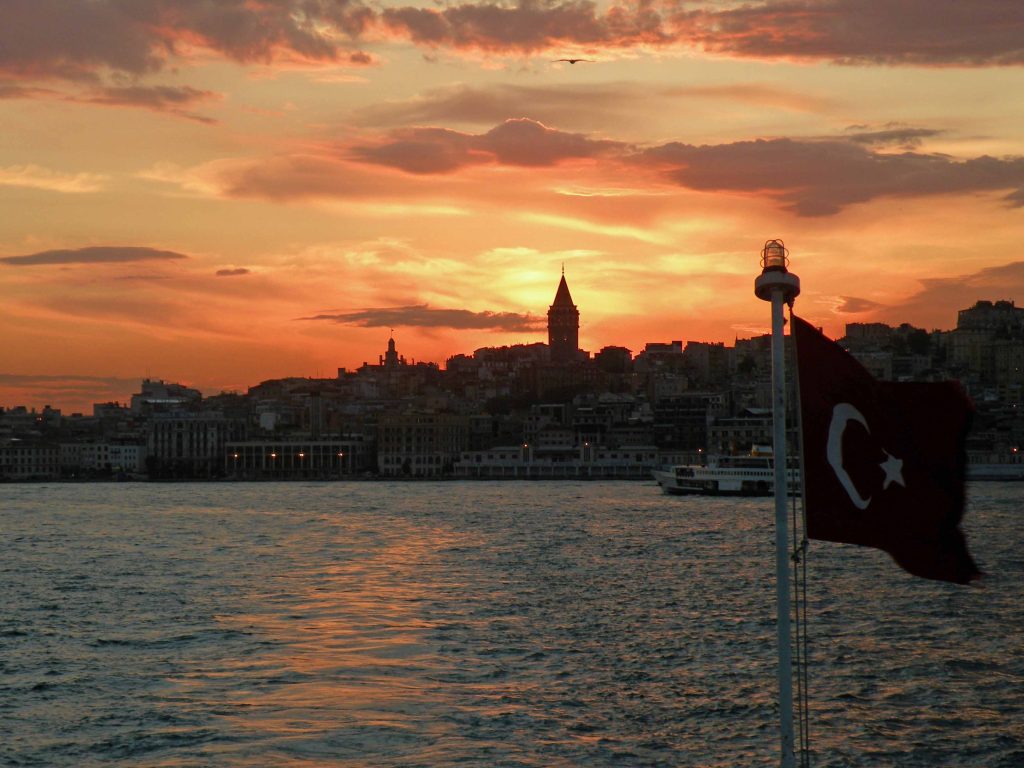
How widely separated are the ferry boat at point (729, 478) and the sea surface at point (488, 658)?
131 feet

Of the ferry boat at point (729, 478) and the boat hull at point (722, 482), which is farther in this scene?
the ferry boat at point (729, 478)

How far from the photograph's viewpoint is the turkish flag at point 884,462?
6789 millimetres

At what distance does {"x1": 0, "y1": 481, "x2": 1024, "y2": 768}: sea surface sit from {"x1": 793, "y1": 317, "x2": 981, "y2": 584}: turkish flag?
Result: 1.47m

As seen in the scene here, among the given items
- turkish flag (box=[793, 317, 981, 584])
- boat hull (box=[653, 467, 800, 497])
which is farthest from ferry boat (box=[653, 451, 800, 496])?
turkish flag (box=[793, 317, 981, 584])

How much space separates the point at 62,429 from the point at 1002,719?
168 m

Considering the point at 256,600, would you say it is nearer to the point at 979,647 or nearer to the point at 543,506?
the point at 979,647

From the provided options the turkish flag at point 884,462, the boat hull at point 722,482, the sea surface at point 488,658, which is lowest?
the sea surface at point 488,658

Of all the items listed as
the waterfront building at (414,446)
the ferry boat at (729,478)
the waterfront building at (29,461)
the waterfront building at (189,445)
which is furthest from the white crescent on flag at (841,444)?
the waterfront building at (29,461)

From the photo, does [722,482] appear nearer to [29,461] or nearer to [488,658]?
[488,658]

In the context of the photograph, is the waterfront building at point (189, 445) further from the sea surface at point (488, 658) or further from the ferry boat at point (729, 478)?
the sea surface at point (488, 658)

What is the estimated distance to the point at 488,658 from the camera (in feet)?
65.7

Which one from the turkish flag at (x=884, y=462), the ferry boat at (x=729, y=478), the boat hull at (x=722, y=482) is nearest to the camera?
the turkish flag at (x=884, y=462)

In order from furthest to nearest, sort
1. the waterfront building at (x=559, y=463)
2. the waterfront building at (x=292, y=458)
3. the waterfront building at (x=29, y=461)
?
1. the waterfront building at (x=29, y=461)
2. the waterfront building at (x=292, y=458)
3. the waterfront building at (x=559, y=463)

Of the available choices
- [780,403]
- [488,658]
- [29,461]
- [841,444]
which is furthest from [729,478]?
[29,461]
